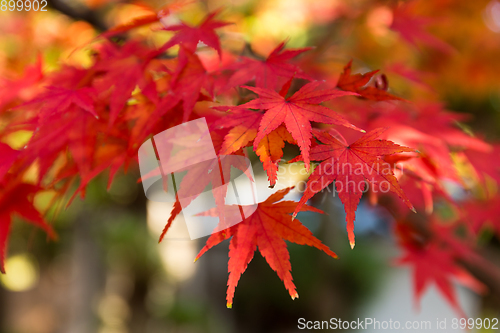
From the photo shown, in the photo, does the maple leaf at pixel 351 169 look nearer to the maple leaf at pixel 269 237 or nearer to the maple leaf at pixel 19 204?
the maple leaf at pixel 269 237

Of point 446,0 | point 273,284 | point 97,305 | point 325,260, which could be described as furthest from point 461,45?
point 97,305

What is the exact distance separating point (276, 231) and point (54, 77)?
2.14 ft

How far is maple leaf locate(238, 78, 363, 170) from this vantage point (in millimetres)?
424

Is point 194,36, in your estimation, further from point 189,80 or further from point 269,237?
point 269,237

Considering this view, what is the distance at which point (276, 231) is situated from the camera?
0.49 metres

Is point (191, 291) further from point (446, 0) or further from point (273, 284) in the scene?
point (446, 0)

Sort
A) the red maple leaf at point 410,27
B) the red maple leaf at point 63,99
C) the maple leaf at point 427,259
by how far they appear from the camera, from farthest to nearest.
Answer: the maple leaf at point 427,259
the red maple leaf at point 410,27
the red maple leaf at point 63,99

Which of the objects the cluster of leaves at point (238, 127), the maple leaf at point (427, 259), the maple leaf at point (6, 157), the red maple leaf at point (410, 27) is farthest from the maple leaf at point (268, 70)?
the maple leaf at point (427, 259)

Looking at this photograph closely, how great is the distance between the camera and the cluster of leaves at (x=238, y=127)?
0.44 meters

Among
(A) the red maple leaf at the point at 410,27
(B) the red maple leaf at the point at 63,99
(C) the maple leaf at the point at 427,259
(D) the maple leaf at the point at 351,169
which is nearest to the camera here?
(D) the maple leaf at the point at 351,169

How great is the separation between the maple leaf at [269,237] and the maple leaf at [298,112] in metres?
0.12

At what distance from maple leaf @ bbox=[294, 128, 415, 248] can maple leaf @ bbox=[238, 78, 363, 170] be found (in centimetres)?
3

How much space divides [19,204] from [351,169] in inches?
26.2

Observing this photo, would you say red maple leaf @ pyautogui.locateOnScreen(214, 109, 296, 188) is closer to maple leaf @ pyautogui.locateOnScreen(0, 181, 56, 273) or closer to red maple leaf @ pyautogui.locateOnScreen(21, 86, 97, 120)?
red maple leaf @ pyautogui.locateOnScreen(21, 86, 97, 120)
